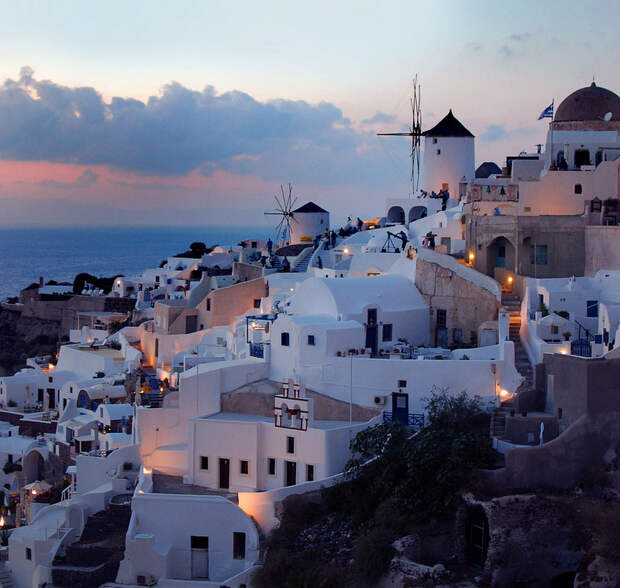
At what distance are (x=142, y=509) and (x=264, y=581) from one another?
11.3 feet

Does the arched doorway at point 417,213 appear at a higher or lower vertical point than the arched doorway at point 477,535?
higher

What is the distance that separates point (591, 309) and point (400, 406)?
205 inches

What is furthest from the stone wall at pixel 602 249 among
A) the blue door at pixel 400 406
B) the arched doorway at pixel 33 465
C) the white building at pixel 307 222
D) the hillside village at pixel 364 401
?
the white building at pixel 307 222

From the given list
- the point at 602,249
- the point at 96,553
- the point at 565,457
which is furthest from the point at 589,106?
the point at 96,553

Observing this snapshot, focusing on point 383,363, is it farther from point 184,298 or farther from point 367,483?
point 184,298

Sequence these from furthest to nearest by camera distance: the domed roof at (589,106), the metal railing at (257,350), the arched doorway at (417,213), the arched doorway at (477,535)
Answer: the arched doorway at (417,213) < the domed roof at (589,106) < the metal railing at (257,350) < the arched doorway at (477,535)

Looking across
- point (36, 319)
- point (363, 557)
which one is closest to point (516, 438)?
point (363, 557)

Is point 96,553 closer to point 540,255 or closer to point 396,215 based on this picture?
point 540,255

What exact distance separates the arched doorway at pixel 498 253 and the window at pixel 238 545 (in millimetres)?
10897

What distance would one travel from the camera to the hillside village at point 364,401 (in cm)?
2005

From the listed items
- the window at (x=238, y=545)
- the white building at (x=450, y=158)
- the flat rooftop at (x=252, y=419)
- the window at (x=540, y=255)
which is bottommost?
Result: the window at (x=238, y=545)

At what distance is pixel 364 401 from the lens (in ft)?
80.6

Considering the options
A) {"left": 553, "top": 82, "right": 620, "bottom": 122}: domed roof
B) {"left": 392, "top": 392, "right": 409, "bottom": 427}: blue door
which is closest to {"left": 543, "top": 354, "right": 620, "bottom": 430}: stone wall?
{"left": 392, "top": 392, "right": 409, "bottom": 427}: blue door

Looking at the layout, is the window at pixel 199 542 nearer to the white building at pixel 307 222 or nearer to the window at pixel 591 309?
the window at pixel 591 309
